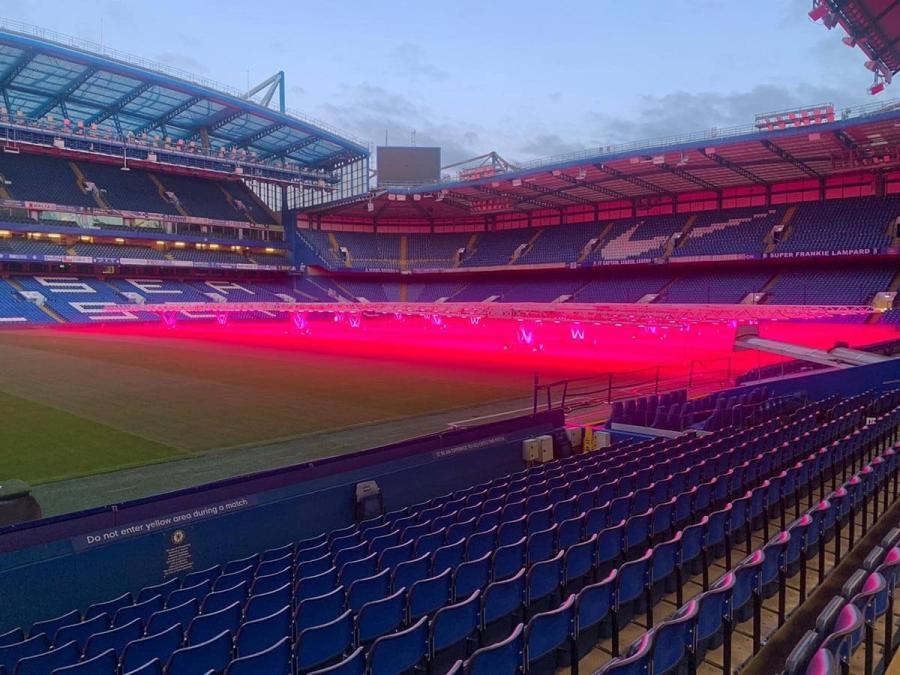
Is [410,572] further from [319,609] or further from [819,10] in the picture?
[819,10]

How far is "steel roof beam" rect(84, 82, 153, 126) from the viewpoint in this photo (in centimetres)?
5475

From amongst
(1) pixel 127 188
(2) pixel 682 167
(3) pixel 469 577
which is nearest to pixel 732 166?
(2) pixel 682 167

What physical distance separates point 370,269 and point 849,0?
185 feet

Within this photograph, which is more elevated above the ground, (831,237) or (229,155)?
(229,155)

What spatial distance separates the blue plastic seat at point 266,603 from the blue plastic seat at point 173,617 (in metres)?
0.59

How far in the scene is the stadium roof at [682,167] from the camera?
3728 centimetres

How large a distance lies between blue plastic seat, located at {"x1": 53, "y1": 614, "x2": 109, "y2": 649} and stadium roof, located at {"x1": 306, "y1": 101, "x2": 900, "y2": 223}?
132 feet

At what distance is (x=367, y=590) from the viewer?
20.5 feet

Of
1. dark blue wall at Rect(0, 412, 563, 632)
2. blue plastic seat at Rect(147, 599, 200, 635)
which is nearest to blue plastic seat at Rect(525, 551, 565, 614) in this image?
blue plastic seat at Rect(147, 599, 200, 635)

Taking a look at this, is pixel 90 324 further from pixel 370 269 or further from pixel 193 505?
pixel 193 505

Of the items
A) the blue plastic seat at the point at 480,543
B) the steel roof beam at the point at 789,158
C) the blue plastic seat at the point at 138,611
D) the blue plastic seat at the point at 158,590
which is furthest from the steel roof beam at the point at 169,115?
the blue plastic seat at the point at 480,543

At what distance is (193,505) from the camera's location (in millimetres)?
8680

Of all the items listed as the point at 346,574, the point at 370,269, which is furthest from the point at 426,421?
the point at 370,269

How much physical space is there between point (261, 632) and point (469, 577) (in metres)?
2.09
